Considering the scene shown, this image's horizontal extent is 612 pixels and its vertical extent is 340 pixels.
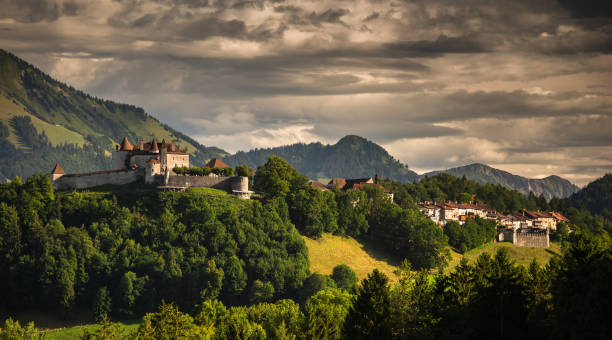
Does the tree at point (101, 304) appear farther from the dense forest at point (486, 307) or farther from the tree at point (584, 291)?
the tree at point (584, 291)

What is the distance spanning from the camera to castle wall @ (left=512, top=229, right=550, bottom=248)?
564 ft

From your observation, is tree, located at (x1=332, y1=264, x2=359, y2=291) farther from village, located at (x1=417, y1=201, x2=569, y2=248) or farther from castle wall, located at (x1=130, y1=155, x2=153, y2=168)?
village, located at (x1=417, y1=201, x2=569, y2=248)

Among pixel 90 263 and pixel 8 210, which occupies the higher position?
pixel 8 210

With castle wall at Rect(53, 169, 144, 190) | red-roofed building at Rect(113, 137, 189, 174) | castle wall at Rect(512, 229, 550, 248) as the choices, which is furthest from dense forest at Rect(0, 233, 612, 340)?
castle wall at Rect(512, 229, 550, 248)

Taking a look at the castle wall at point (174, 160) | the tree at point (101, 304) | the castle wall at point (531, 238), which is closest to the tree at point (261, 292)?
the tree at point (101, 304)

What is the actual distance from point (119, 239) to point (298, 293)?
3639cm

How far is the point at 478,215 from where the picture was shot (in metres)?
187

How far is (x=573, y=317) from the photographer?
43094 mm

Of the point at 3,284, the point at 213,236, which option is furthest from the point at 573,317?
the point at 3,284

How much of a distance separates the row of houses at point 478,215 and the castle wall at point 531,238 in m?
7.00

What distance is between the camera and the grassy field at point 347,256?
132 meters

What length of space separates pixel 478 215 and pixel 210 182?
88696mm

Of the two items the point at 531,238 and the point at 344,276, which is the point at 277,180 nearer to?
the point at 344,276

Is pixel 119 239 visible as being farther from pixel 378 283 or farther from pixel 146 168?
pixel 378 283
